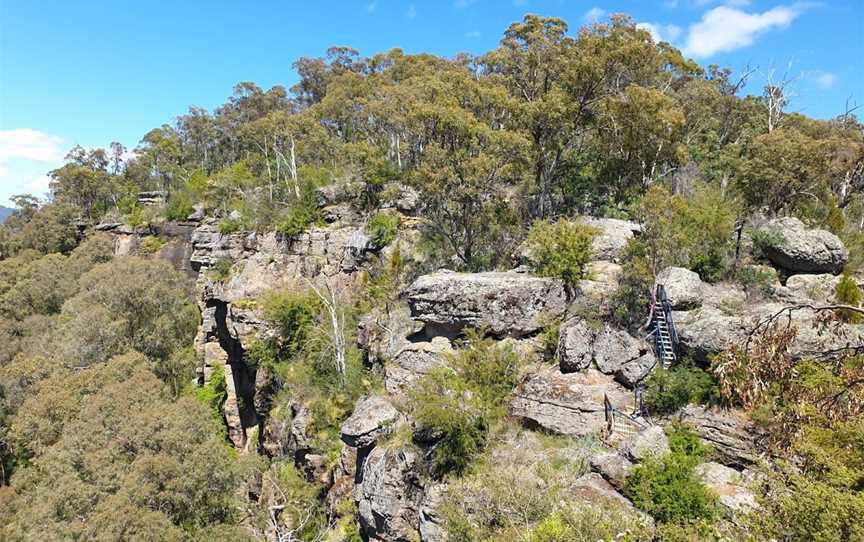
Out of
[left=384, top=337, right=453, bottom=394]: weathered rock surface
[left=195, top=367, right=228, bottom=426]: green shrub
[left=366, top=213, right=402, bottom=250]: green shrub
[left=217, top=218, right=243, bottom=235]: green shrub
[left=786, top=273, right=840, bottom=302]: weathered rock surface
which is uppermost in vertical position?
[left=217, top=218, right=243, bottom=235]: green shrub

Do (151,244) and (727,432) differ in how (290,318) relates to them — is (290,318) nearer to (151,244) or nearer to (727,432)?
(727,432)

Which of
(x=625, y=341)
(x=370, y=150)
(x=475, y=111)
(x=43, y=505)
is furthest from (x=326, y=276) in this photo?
(x=625, y=341)

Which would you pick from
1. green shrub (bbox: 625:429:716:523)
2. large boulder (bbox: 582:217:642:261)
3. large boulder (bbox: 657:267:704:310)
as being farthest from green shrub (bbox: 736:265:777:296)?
green shrub (bbox: 625:429:716:523)

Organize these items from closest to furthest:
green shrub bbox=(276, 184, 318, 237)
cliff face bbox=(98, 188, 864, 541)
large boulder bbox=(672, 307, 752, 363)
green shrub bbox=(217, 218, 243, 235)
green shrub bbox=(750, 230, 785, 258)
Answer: cliff face bbox=(98, 188, 864, 541) < large boulder bbox=(672, 307, 752, 363) < green shrub bbox=(750, 230, 785, 258) < green shrub bbox=(276, 184, 318, 237) < green shrub bbox=(217, 218, 243, 235)

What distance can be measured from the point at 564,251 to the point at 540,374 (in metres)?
4.77

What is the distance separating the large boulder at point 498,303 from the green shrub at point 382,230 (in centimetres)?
900

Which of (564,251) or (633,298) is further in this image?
(564,251)

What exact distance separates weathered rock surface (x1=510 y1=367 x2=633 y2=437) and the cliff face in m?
0.03

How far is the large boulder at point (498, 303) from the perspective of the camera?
17.2 meters

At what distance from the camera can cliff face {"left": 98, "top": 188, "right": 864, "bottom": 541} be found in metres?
12.0

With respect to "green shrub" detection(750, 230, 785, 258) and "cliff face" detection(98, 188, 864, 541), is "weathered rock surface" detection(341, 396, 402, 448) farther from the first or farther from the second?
"green shrub" detection(750, 230, 785, 258)

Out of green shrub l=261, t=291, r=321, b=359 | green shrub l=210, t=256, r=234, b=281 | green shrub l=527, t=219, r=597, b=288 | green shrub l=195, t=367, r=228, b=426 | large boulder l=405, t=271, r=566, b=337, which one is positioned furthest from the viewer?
green shrub l=210, t=256, r=234, b=281

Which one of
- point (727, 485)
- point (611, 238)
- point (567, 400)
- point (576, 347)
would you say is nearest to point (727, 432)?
point (727, 485)

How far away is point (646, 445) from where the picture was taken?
1188 centimetres
